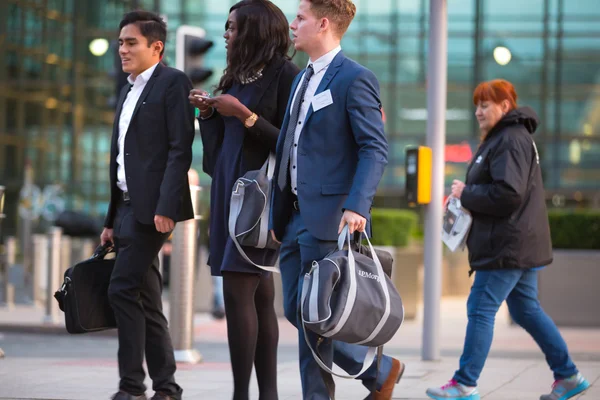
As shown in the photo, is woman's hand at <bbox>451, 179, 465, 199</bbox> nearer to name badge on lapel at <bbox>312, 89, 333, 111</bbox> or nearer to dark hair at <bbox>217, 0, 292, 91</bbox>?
dark hair at <bbox>217, 0, 292, 91</bbox>

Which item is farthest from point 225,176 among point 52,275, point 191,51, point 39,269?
point 39,269

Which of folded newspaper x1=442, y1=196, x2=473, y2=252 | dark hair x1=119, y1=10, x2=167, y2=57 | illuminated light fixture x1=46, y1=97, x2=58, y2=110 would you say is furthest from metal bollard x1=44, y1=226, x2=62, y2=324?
illuminated light fixture x1=46, y1=97, x2=58, y2=110

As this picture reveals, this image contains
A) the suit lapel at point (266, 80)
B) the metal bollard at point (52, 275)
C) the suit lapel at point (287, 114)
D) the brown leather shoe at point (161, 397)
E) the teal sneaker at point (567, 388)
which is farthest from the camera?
the metal bollard at point (52, 275)

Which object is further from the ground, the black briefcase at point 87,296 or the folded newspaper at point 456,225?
the folded newspaper at point 456,225

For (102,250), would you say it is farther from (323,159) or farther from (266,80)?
(323,159)

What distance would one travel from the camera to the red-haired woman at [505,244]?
6191 mm

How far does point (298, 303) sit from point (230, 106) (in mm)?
1042

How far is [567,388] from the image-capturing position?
6340mm

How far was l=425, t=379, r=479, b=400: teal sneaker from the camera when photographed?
20.4ft

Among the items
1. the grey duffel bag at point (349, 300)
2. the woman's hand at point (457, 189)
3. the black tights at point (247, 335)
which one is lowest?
the black tights at point (247, 335)

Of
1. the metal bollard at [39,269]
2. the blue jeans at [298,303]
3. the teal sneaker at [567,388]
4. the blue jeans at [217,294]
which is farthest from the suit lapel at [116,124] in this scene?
the metal bollard at [39,269]

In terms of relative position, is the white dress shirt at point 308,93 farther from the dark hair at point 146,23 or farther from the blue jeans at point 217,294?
the blue jeans at point 217,294

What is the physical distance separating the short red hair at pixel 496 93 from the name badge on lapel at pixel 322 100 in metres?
1.96

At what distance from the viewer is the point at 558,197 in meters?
Result: 29.2
